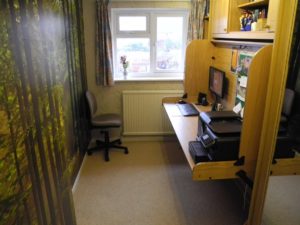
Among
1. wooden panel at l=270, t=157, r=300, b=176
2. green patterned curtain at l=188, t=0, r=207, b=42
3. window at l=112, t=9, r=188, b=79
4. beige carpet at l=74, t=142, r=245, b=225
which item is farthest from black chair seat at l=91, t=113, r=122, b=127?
wooden panel at l=270, t=157, r=300, b=176

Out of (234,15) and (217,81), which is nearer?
(234,15)

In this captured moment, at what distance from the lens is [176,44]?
3832 millimetres

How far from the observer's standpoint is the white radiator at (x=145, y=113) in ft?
12.3

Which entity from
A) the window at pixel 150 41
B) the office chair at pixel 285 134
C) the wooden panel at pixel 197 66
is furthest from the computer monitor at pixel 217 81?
the office chair at pixel 285 134

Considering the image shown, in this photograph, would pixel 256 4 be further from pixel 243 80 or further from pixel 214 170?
pixel 214 170

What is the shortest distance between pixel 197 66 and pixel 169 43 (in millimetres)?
814

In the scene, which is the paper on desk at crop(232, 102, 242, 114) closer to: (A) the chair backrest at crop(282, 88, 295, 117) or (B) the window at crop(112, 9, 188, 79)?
(A) the chair backrest at crop(282, 88, 295, 117)

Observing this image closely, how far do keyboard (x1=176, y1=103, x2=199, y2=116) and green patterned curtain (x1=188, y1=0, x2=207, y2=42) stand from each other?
99cm

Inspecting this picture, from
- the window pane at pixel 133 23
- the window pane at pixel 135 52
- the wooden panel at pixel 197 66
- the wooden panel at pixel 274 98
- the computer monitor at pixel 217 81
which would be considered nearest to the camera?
the wooden panel at pixel 274 98

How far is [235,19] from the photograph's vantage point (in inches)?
91.6

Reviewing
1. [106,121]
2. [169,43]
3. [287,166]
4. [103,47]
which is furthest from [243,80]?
[103,47]

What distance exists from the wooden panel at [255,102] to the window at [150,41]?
229 centimetres

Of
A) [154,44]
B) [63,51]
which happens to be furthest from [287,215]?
[154,44]

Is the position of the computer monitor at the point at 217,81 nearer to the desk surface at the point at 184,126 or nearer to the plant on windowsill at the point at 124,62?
the desk surface at the point at 184,126
